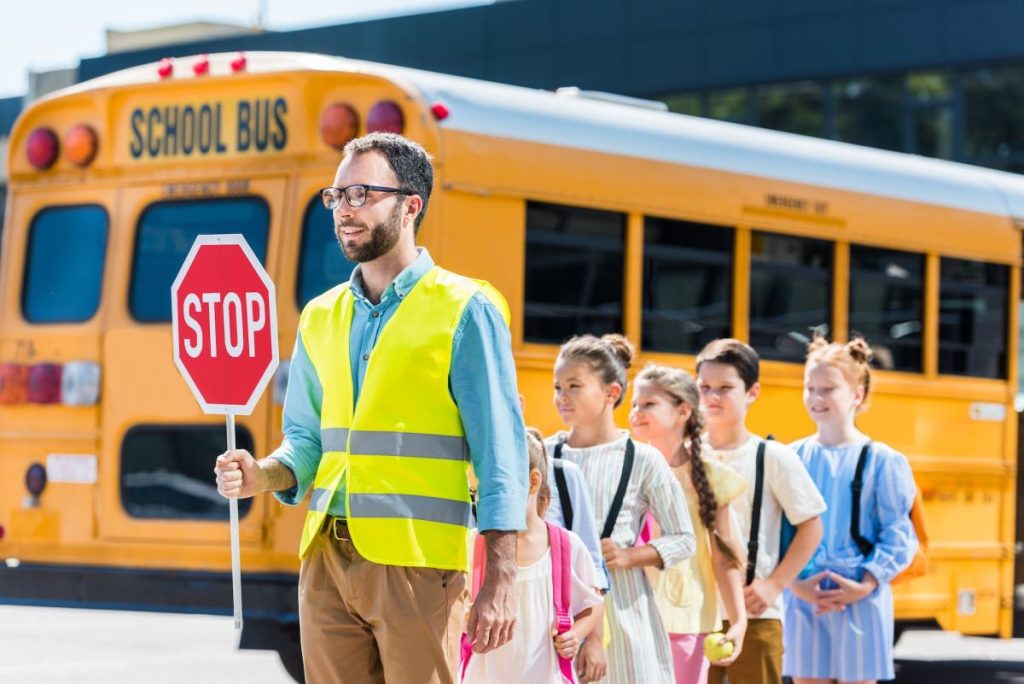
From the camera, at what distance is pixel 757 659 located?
5.61 m

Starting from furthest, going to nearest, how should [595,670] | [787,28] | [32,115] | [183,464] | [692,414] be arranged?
1. [787,28]
2. [32,115]
3. [183,464]
4. [692,414]
5. [595,670]

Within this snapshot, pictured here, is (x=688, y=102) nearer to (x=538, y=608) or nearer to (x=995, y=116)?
(x=995, y=116)

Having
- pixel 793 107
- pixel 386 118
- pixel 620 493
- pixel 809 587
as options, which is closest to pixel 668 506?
pixel 620 493

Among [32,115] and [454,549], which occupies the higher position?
[32,115]

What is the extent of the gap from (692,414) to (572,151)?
2.15 meters

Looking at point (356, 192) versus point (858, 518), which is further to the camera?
point (858, 518)

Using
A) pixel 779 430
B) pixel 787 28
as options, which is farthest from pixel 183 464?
pixel 787 28

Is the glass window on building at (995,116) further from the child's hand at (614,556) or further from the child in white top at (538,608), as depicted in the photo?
the child in white top at (538,608)

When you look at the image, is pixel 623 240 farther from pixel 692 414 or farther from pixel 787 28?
pixel 787 28

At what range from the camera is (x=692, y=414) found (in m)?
5.43

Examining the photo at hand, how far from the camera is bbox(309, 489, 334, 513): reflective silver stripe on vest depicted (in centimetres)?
363

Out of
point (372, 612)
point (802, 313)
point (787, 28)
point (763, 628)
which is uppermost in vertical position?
point (787, 28)

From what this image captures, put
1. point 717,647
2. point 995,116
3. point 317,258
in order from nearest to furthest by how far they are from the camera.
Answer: point 717,647, point 317,258, point 995,116

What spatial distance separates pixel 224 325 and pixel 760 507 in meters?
2.26
